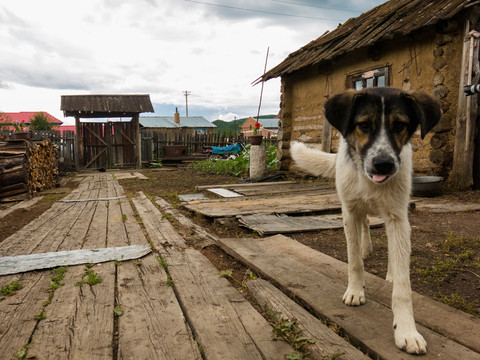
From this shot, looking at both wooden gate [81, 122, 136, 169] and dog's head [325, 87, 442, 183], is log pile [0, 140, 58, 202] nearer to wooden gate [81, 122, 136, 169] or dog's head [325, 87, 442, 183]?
wooden gate [81, 122, 136, 169]

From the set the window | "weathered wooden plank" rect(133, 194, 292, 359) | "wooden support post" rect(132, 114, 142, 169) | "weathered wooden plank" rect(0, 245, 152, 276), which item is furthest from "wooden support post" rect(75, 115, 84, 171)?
"weathered wooden plank" rect(133, 194, 292, 359)

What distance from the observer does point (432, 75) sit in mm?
6926

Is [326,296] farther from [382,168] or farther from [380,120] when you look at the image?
[380,120]

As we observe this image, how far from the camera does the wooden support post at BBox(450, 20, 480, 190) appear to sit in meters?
6.27

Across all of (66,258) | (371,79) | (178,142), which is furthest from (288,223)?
(178,142)

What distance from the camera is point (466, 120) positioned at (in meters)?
6.48

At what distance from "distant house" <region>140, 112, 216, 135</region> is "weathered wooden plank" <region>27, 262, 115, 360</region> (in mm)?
43789

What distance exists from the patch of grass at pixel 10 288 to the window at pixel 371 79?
7.59 metres

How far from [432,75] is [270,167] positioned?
6.36 m

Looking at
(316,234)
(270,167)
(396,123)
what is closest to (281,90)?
(270,167)

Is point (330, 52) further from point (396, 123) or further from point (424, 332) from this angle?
point (424, 332)

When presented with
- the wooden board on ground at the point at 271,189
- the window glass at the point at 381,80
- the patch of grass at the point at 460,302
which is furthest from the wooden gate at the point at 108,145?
the patch of grass at the point at 460,302

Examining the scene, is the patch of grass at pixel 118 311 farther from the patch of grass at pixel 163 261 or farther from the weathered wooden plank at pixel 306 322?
the weathered wooden plank at pixel 306 322

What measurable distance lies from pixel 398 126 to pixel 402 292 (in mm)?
971
